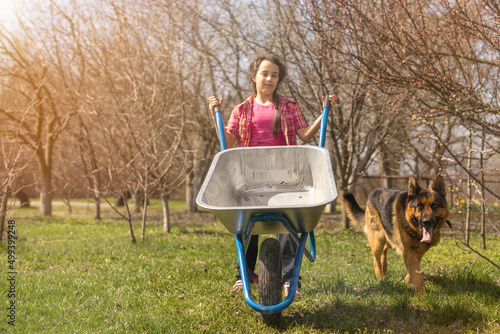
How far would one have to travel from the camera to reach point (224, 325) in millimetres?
2719

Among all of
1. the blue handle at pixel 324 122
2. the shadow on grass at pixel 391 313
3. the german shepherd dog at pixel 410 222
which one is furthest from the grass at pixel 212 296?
the blue handle at pixel 324 122

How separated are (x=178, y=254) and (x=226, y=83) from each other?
616 centimetres

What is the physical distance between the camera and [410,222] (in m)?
3.49

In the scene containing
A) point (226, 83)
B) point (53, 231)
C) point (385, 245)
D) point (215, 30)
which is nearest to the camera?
point (385, 245)

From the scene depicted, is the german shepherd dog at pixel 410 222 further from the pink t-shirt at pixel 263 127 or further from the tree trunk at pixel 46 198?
the tree trunk at pixel 46 198

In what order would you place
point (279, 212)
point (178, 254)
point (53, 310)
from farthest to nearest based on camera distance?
point (178, 254) < point (53, 310) < point (279, 212)

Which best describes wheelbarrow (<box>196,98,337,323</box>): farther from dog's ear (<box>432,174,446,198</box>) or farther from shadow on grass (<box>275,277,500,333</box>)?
dog's ear (<box>432,174,446,198</box>)

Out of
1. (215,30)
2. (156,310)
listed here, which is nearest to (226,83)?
(215,30)

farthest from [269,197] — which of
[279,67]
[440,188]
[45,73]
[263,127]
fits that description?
[45,73]

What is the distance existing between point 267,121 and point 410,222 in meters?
1.48

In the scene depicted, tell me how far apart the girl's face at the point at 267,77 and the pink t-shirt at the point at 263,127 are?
134 mm

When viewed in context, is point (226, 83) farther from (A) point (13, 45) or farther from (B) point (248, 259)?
(B) point (248, 259)

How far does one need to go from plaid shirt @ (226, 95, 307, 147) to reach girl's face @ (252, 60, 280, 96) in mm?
146

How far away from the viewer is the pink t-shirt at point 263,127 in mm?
3467
